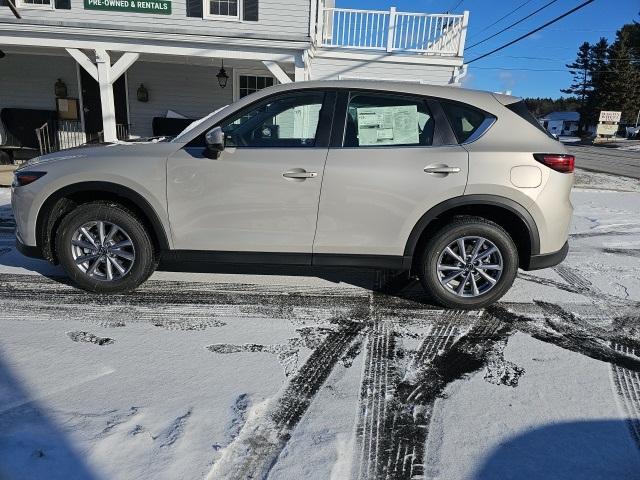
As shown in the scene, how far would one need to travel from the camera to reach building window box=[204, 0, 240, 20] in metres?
10.9

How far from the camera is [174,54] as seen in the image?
9852mm

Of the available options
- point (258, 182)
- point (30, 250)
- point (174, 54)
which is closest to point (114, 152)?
point (30, 250)

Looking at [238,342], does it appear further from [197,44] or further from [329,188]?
[197,44]

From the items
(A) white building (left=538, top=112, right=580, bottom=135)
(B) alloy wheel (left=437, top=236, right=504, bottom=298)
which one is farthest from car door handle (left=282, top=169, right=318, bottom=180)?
(A) white building (left=538, top=112, right=580, bottom=135)

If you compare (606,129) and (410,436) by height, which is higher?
(606,129)

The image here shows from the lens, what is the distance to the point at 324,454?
2.12 metres

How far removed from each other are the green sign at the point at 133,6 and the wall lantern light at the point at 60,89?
88.0 inches

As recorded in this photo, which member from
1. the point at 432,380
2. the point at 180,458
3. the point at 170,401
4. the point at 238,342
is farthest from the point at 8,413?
the point at 432,380

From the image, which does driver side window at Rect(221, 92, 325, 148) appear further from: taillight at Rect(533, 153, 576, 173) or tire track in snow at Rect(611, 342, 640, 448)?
tire track in snow at Rect(611, 342, 640, 448)

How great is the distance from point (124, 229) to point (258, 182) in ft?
3.89

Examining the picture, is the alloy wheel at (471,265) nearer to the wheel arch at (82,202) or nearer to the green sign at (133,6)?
the wheel arch at (82,202)

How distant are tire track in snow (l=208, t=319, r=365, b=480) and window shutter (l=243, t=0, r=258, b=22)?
1000 cm

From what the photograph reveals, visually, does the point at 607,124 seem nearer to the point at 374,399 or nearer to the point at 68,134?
the point at 68,134

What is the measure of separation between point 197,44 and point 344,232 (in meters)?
7.98
